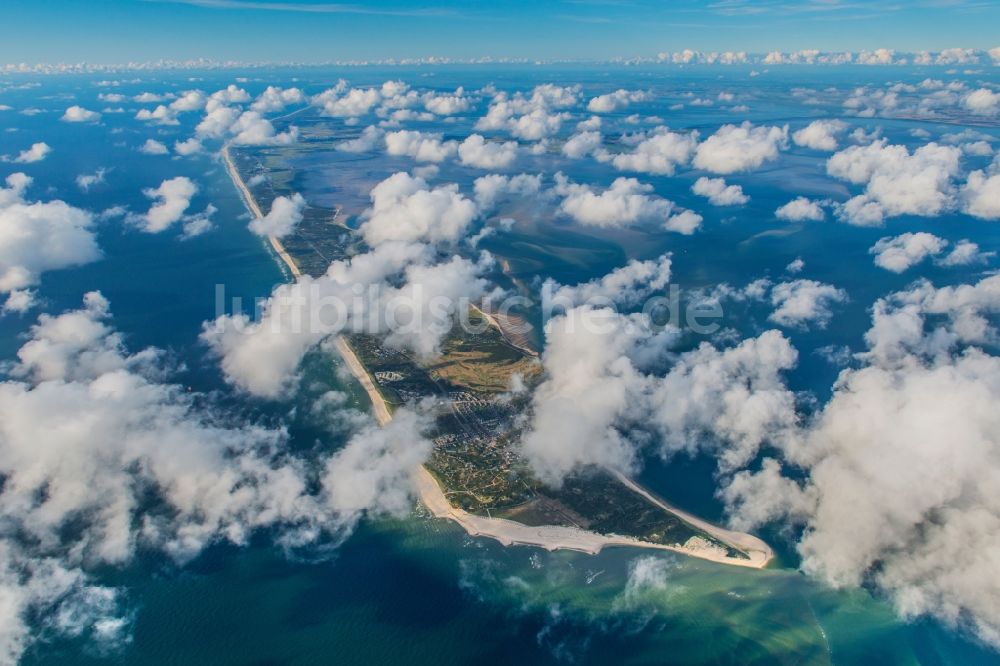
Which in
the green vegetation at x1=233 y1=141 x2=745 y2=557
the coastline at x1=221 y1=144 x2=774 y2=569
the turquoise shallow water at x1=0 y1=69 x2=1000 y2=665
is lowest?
the turquoise shallow water at x1=0 y1=69 x2=1000 y2=665

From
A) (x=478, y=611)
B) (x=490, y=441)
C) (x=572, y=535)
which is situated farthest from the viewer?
(x=490, y=441)

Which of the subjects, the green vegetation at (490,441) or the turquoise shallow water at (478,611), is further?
the green vegetation at (490,441)

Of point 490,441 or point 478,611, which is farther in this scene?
point 490,441

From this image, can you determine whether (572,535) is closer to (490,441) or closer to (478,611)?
(478,611)

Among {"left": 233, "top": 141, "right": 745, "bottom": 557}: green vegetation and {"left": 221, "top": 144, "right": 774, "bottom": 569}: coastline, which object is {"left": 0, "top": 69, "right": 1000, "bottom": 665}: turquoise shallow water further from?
{"left": 233, "top": 141, "right": 745, "bottom": 557}: green vegetation

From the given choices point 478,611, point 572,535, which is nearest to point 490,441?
point 572,535

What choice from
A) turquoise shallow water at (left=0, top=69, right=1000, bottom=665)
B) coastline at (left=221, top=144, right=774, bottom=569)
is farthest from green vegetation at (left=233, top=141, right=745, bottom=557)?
turquoise shallow water at (left=0, top=69, right=1000, bottom=665)

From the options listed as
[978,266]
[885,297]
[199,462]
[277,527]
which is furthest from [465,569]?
[978,266]

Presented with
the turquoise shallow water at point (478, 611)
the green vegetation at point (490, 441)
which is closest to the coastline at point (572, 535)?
the green vegetation at point (490, 441)

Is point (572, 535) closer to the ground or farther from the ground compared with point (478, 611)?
farther from the ground

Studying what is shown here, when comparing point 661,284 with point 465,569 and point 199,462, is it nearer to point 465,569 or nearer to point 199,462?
point 465,569

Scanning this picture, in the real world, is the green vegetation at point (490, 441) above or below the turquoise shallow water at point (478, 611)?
above

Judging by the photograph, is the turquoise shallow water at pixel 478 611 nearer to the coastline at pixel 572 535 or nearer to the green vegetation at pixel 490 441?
the coastline at pixel 572 535
